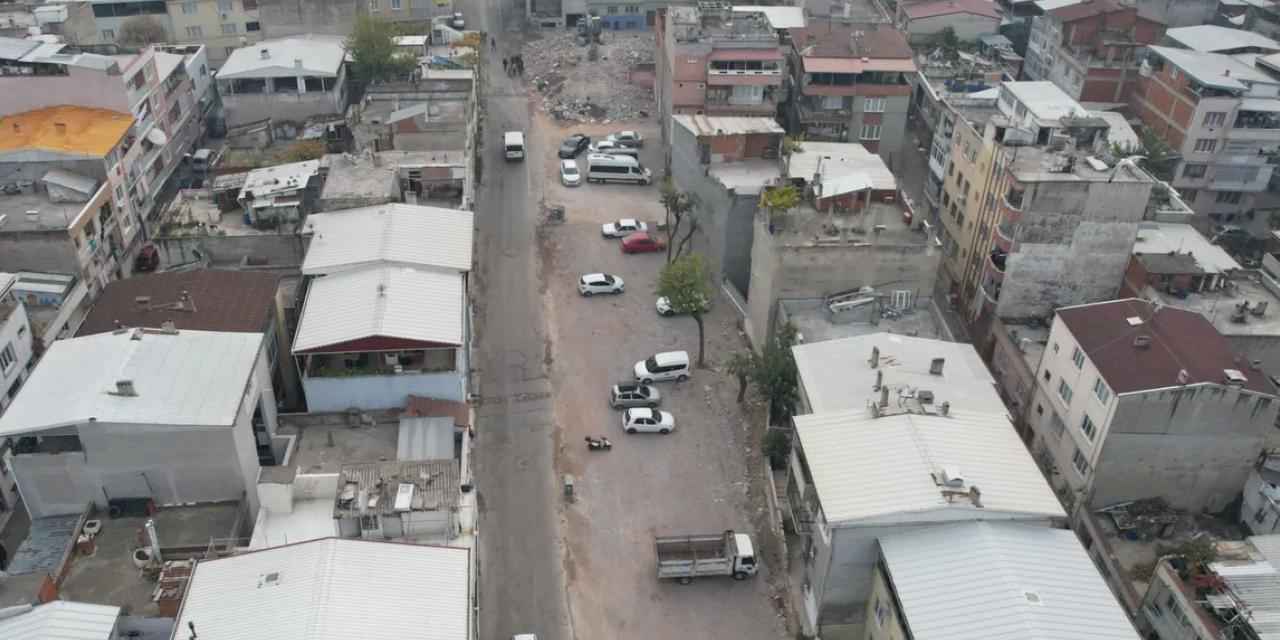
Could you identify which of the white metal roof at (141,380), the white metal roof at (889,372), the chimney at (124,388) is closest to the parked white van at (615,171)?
the white metal roof at (889,372)

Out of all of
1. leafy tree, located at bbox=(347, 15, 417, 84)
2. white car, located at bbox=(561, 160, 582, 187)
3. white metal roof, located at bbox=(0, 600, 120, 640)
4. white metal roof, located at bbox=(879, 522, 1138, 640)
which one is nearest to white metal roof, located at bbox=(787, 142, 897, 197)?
white car, located at bbox=(561, 160, 582, 187)

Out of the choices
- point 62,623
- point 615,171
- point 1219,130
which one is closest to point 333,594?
point 62,623

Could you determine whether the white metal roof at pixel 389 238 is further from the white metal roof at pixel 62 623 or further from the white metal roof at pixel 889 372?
the white metal roof at pixel 62 623

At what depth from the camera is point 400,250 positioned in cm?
4247

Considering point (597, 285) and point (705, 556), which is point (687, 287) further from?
point (705, 556)

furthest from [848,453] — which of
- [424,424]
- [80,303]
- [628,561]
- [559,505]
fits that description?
[80,303]

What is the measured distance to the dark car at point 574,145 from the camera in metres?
69.3

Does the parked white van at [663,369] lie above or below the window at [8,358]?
below

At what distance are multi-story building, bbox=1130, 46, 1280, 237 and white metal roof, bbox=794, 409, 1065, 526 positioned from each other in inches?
1566

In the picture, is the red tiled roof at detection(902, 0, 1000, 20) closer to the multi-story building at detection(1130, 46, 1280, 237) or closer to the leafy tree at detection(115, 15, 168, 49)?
the multi-story building at detection(1130, 46, 1280, 237)

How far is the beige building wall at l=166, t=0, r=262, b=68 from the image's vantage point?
7525 centimetres

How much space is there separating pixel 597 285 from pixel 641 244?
218 inches

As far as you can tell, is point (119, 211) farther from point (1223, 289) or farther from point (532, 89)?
point (1223, 289)

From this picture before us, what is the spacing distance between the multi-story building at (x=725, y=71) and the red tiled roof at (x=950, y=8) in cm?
2206
